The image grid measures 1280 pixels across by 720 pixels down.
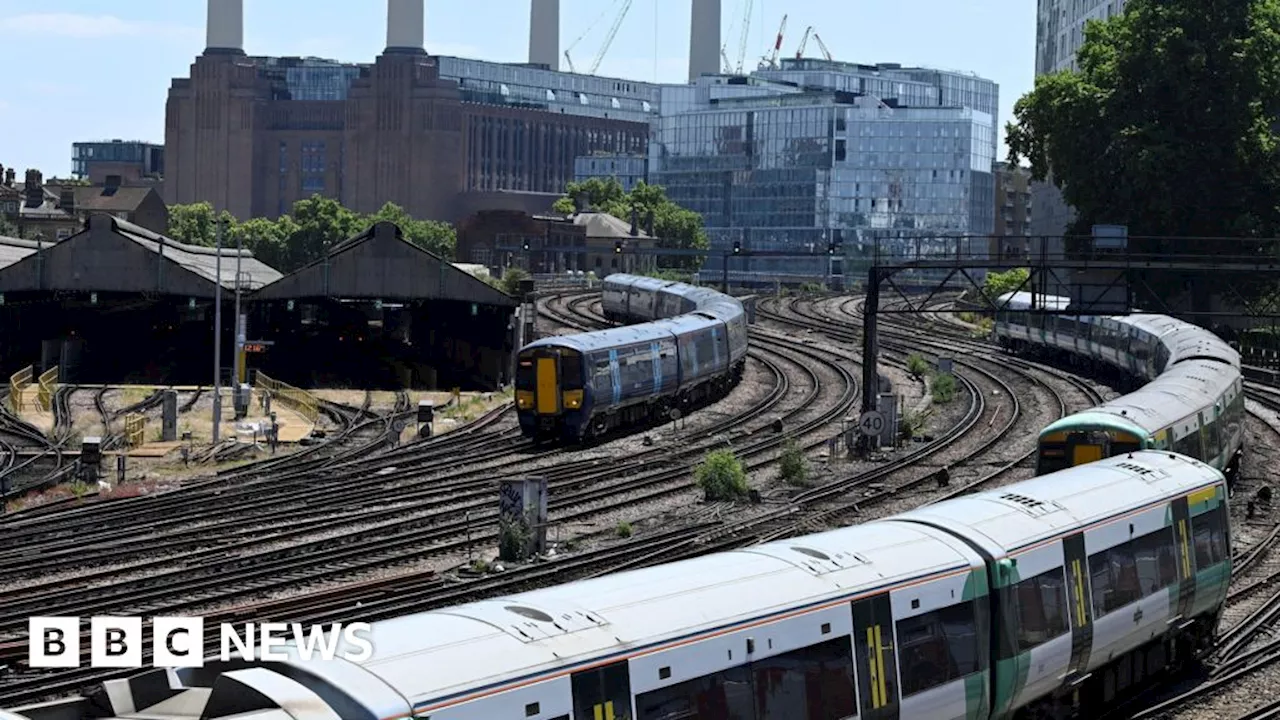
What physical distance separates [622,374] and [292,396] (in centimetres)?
1558

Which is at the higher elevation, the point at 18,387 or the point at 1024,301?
the point at 1024,301

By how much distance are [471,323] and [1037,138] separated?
25.7m

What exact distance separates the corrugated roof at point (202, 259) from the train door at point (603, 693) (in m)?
52.7

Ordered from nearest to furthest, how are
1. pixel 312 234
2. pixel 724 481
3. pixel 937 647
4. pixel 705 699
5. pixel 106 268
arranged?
pixel 705 699 → pixel 937 647 → pixel 724 481 → pixel 106 268 → pixel 312 234

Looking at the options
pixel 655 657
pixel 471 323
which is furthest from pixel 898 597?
pixel 471 323

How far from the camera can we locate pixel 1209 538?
2170 cm

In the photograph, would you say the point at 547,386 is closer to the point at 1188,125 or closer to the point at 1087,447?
the point at 1087,447

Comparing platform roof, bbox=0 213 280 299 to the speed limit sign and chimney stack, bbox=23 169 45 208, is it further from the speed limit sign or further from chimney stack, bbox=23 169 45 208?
chimney stack, bbox=23 169 45 208

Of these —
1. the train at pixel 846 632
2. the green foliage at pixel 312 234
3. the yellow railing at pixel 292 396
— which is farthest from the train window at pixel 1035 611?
the green foliage at pixel 312 234

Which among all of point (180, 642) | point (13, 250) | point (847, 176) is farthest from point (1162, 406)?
point (847, 176)

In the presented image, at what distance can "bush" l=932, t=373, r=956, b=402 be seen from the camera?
56188mm

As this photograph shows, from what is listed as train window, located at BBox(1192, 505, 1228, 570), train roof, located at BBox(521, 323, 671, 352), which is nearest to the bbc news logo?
train window, located at BBox(1192, 505, 1228, 570)

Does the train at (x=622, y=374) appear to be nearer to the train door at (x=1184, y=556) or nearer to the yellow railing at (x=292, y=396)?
the yellow railing at (x=292, y=396)

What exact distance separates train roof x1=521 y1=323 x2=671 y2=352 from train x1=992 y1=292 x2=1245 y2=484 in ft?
33.4
